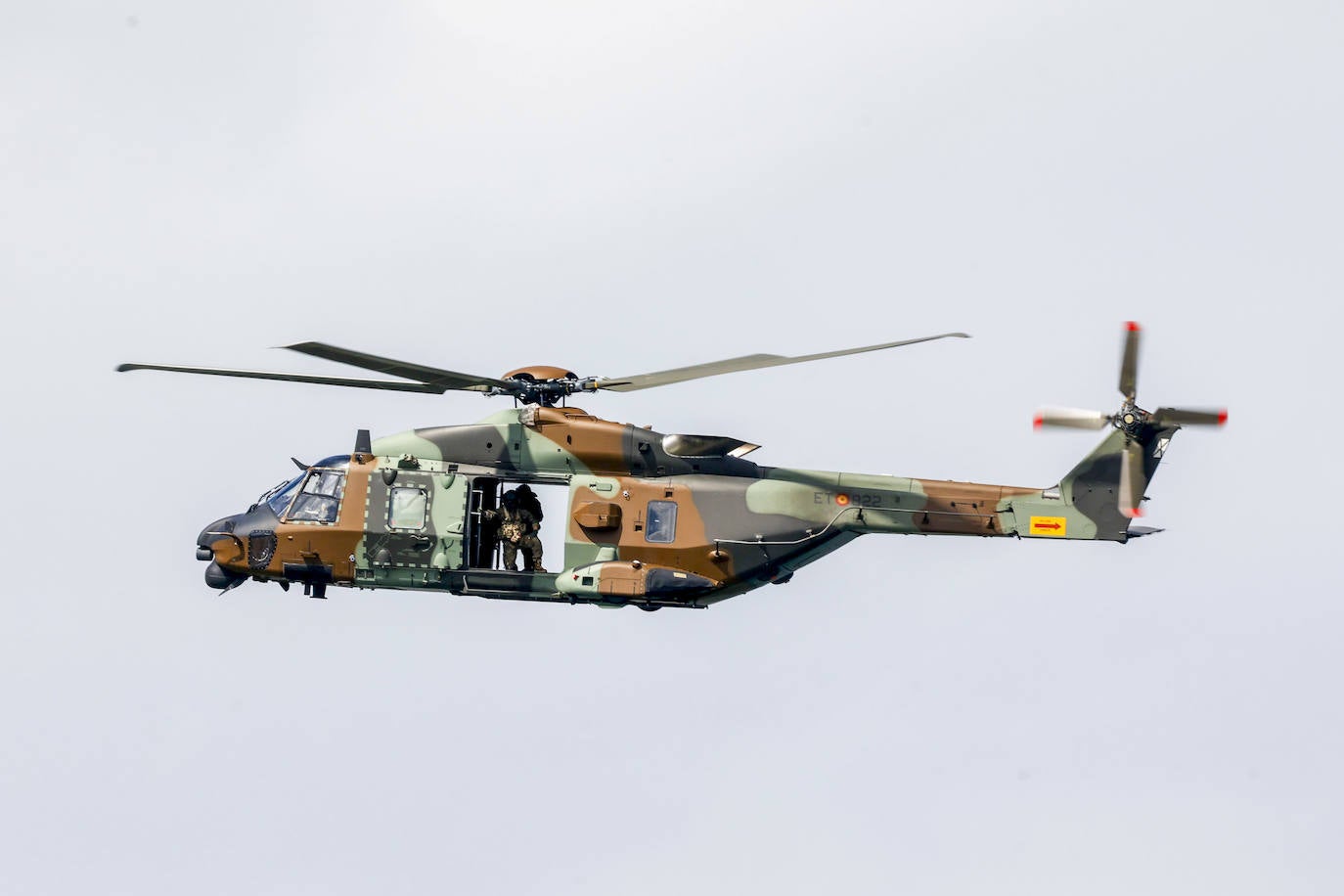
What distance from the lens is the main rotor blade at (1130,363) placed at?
37844 millimetres

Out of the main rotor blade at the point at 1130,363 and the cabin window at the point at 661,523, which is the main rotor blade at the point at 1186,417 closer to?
the main rotor blade at the point at 1130,363

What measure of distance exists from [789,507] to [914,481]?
7.97 ft

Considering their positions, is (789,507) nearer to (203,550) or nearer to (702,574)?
(702,574)

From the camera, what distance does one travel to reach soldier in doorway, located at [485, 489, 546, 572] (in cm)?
4028

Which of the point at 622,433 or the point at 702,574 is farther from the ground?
the point at 622,433

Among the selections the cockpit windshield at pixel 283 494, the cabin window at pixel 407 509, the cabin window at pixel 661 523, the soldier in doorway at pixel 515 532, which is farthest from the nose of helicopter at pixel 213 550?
the cabin window at pixel 661 523

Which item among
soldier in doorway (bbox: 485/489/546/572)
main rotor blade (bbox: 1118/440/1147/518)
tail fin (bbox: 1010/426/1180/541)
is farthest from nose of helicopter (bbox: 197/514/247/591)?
main rotor blade (bbox: 1118/440/1147/518)

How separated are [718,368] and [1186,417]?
874 centimetres

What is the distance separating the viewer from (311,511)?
41.2 meters

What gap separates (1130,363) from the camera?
38.2 m

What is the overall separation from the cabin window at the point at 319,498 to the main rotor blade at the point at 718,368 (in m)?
6.05

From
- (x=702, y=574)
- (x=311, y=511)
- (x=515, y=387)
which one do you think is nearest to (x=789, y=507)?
(x=702, y=574)

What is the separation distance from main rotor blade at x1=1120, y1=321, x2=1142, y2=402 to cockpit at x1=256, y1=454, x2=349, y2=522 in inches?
594

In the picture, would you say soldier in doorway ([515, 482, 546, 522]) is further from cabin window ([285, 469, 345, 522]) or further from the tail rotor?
the tail rotor
